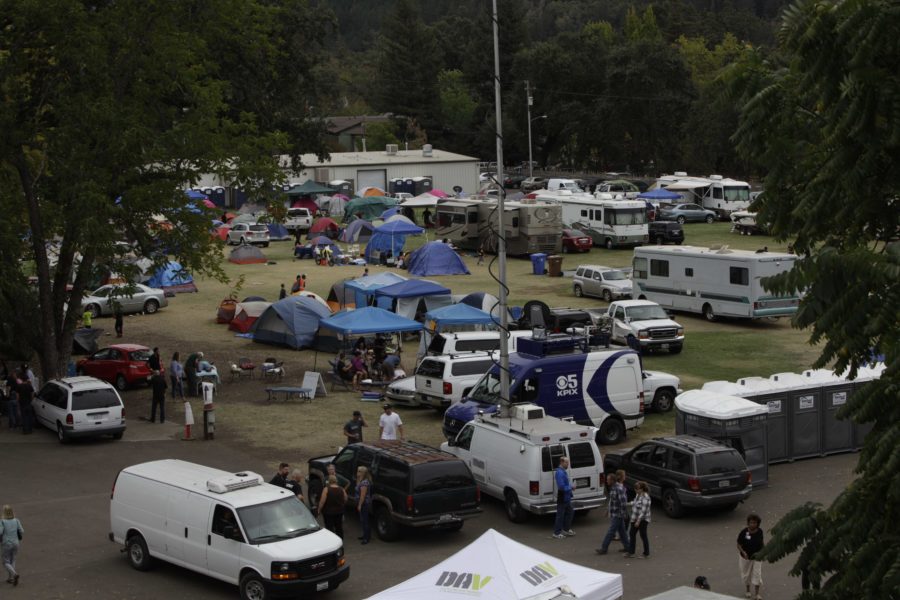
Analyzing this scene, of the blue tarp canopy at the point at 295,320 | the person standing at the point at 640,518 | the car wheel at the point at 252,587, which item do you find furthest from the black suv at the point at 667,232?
the car wheel at the point at 252,587

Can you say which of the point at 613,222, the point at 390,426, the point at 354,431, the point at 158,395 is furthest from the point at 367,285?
the point at 613,222

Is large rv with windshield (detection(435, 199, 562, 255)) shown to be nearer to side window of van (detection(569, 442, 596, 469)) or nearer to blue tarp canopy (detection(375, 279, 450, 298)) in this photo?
blue tarp canopy (detection(375, 279, 450, 298))

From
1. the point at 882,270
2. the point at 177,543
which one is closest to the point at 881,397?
the point at 882,270

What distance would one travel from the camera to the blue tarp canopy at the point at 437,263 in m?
49.3

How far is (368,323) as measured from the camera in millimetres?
31625

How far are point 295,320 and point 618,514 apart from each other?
19123 mm

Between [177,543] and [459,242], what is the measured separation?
136ft

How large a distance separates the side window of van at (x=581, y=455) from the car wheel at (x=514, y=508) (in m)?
1.13

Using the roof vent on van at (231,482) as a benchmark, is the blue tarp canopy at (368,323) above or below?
above

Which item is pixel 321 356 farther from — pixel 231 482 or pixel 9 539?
pixel 9 539

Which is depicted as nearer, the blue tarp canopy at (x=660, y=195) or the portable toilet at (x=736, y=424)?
the portable toilet at (x=736, y=424)

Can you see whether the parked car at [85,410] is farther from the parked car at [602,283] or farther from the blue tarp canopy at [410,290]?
the parked car at [602,283]

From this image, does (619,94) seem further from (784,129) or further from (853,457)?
(784,129)

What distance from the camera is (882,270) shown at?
7.70 metres
